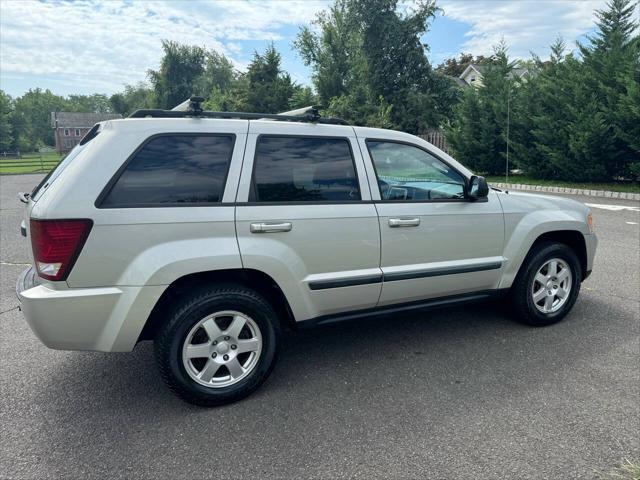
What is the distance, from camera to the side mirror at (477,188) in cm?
345

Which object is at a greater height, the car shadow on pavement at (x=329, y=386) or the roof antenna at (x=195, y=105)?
the roof antenna at (x=195, y=105)

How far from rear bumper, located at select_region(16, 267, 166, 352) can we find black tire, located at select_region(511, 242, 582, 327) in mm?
2982

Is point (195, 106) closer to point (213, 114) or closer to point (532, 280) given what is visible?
point (213, 114)

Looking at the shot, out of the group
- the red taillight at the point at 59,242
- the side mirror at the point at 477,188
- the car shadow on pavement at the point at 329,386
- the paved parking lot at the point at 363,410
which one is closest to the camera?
the paved parking lot at the point at 363,410

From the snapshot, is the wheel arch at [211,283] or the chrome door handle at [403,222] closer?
the wheel arch at [211,283]

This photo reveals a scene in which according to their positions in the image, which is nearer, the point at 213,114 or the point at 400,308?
the point at 213,114

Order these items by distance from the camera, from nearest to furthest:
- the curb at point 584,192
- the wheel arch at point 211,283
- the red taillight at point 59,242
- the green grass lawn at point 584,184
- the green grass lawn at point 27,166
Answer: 1. the red taillight at point 59,242
2. the wheel arch at point 211,283
3. the curb at point 584,192
4. the green grass lawn at point 584,184
5. the green grass lawn at point 27,166

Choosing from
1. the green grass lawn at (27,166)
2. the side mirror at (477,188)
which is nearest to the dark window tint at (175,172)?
the side mirror at (477,188)

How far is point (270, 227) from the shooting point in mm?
2820

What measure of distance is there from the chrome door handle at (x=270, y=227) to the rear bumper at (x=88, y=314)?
2.17 feet

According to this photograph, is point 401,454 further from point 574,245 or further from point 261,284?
point 574,245

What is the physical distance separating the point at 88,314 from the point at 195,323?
0.59 m

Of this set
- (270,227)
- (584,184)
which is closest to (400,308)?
(270,227)

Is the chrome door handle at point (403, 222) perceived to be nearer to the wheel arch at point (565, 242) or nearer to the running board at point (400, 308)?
the running board at point (400, 308)
